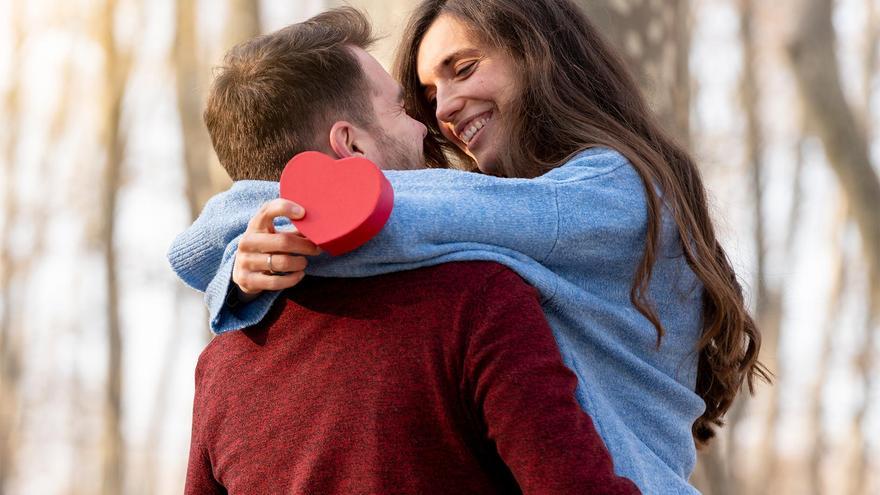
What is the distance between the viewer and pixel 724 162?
1088 cm

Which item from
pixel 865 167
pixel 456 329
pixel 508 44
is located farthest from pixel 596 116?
pixel 865 167

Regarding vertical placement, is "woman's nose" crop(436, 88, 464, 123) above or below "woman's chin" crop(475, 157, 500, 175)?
above

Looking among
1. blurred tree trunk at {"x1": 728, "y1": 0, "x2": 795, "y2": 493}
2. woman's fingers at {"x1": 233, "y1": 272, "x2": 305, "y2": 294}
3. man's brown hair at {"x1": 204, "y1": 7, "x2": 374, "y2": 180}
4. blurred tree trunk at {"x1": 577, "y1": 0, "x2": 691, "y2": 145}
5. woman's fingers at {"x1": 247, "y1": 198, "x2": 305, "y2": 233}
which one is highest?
man's brown hair at {"x1": 204, "y1": 7, "x2": 374, "y2": 180}

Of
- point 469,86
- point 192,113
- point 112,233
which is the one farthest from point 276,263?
point 112,233

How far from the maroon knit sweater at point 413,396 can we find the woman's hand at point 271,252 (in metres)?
0.07

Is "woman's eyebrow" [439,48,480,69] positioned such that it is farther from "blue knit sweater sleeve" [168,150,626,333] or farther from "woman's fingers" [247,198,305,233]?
"woman's fingers" [247,198,305,233]

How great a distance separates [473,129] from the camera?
2482mm

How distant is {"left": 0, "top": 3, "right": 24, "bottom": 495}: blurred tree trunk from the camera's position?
41.6 feet

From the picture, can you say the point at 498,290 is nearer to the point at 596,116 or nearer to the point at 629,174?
the point at 629,174

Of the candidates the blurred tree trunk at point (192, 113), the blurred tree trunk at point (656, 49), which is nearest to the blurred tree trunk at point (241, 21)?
the blurred tree trunk at point (192, 113)

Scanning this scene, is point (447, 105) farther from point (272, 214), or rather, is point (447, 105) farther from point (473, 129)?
point (272, 214)

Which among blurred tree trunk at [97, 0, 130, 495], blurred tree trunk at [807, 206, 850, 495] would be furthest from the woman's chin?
blurred tree trunk at [807, 206, 850, 495]

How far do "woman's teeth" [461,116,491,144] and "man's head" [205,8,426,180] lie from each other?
1.44 ft

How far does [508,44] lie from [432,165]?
1.53ft
